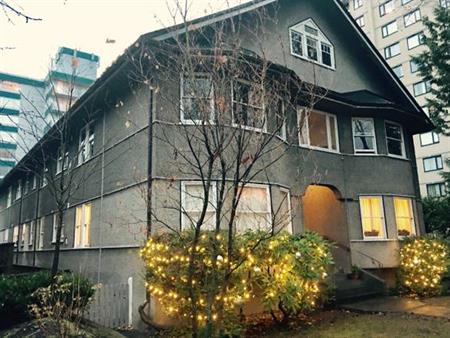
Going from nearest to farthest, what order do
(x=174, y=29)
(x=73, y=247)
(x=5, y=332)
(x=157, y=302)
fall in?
(x=174, y=29) < (x=5, y=332) < (x=157, y=302) < (x=73, y=247)

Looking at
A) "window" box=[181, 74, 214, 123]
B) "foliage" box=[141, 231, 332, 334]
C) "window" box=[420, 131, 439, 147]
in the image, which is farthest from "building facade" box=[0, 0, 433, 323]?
"window" box=[420, 131, 439, 147]

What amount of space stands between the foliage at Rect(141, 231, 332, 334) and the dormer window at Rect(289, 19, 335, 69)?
29.8 feet

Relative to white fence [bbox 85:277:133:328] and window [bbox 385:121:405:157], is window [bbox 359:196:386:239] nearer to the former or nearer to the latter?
window [bbox 385:121:405:157]

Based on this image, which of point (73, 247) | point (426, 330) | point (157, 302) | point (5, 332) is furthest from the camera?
point (73, 247)

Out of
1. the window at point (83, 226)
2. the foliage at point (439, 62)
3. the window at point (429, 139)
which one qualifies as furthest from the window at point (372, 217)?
the window at point (429, 139)

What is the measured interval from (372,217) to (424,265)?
110 inches

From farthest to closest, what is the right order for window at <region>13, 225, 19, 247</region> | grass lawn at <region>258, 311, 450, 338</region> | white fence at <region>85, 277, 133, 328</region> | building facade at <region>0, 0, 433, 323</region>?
1. window at <region>13, 225, 19, 247</region>
2. building facade at <region>0, 0, 433, 323</region>
3. white fence at <region>85, 277, 133, 328</region>
4. grass lawn at <region>258, 311, 450, 338</region>

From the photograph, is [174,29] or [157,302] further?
[157,302]

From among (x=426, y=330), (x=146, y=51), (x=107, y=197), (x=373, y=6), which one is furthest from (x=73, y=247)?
(x=373, y=6)

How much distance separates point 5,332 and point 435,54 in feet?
65.3

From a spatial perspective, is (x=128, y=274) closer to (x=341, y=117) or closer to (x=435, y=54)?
(x=341, y=117)

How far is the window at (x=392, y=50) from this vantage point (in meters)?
45.8

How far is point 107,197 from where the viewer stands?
12.3 meters

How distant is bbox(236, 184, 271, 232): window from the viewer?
10.2m
